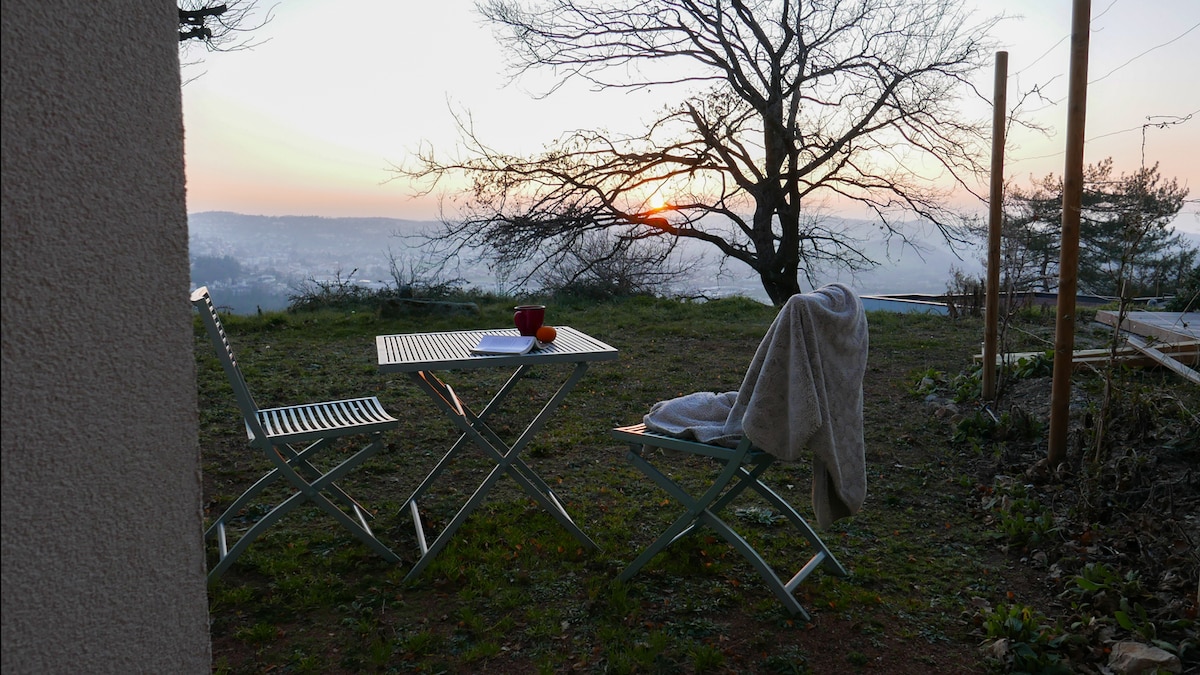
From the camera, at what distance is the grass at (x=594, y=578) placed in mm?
2406

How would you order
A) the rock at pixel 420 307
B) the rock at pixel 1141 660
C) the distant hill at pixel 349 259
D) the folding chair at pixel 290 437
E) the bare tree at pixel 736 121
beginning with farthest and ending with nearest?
the bare tree at pixel 736 121, the distant hill at pixel 349 259, the rock at pixel 420 307, the folding chair at pixel 290 437, the rock at pixel 1141 660

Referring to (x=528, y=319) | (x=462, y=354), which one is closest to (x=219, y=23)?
(x=528, y=319)

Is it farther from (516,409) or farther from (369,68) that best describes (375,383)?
(369,68)

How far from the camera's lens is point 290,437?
9.04 ft

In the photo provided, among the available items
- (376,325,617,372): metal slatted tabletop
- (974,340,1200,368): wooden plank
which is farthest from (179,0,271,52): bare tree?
(974,340,1200,368): wooden plank

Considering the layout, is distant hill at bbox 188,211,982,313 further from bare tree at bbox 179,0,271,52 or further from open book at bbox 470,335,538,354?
open book at bbox 470,335,538,354

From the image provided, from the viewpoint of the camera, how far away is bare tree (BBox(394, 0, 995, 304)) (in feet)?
33.9

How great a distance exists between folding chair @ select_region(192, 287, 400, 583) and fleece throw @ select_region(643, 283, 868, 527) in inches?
52.1

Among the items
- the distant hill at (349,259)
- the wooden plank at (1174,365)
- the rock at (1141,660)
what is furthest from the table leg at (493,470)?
the distant hill at (349,259)

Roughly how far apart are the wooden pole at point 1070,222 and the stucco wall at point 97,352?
387 centimetres

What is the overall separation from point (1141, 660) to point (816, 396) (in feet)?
3.82

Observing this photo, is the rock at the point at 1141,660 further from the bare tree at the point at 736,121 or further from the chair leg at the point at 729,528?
the bare tree at the point at 736,121

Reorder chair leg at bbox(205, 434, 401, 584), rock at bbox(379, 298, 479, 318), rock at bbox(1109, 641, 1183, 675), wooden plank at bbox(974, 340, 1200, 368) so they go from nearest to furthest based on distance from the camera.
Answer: rock at bbox(1109, 641, 1183, 675), chair leg at bbox(205, 434, 401, 584), wooden plank at bbox(974, 340, 1200, 368), rock at bbox(379, 298, 479, 318)

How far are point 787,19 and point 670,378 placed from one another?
21.9ft
